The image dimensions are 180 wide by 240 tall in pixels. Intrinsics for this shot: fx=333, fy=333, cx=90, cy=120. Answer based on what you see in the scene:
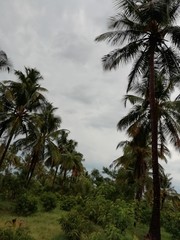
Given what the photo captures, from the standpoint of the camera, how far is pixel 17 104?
27578 millimetres

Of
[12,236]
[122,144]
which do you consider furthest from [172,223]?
[12,236]

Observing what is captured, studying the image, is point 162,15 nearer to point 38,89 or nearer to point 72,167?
point 38,89

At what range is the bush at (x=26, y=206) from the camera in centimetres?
2502

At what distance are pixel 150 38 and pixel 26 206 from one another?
50.0 feet

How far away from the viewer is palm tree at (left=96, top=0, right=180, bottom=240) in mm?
17344

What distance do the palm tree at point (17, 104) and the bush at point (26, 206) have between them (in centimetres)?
337

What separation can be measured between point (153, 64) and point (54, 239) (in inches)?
453

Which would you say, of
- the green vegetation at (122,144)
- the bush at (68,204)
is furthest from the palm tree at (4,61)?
the bush at (68,204)

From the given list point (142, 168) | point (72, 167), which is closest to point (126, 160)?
point (142, 168)

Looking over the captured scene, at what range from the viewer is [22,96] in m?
27.5

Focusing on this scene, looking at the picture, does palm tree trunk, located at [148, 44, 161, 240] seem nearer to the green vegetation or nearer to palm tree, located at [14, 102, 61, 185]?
the green vegetation

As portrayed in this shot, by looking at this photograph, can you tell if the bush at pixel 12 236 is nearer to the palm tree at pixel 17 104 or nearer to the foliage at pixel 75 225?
the foliage at pixel 75 225

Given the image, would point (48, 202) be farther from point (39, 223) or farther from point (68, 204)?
point (39, 223)

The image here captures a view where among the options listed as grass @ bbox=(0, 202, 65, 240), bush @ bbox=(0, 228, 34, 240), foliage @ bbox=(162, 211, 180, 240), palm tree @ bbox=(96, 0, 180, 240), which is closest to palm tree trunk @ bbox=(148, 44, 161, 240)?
palm tree @ bbox=(96, 0, 180, 240)
